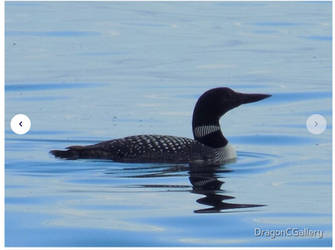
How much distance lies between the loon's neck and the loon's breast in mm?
193

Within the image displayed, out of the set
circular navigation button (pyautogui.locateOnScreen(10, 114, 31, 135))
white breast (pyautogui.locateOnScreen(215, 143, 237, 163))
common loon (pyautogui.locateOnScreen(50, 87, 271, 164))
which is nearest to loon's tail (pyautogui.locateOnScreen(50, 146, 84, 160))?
common loon (pyautogui.locateOnScreen(50, 87, 271, 164))

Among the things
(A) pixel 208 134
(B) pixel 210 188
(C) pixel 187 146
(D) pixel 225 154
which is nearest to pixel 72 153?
(C) pixel 187 146

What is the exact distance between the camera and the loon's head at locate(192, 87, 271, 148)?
1053cm

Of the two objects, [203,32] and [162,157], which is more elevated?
[203,32]

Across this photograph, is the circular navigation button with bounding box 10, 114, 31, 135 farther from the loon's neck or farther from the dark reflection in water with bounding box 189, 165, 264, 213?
the dark reflection in water with bounding box 189, 165, 264, 213

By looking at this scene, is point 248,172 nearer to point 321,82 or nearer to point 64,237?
point 64,237

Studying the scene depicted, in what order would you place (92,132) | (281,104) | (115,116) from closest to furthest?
(92,132)
(115,116)
(281,104)

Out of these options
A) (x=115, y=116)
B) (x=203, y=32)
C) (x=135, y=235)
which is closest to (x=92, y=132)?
(x=115, y=116)

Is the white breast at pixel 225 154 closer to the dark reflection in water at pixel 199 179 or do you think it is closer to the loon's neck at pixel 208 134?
the loon's neck at pixel 208 134

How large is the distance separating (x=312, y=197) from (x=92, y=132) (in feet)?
11.8

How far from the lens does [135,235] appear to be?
7.71 meters

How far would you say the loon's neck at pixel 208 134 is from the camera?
34.8 feet

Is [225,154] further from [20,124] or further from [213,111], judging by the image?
[20,124]

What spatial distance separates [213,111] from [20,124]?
2.40 m
